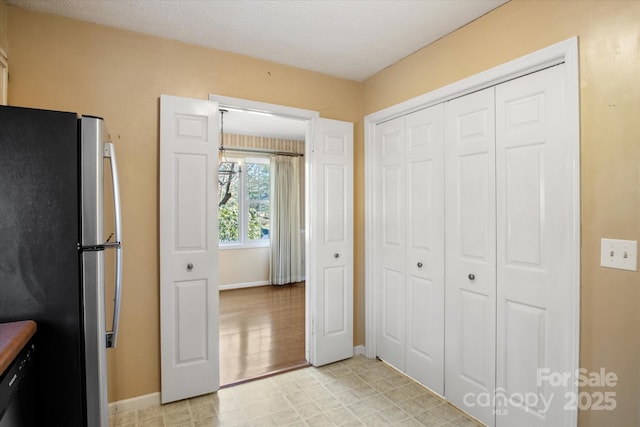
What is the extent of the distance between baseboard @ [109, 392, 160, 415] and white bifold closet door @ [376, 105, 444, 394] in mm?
1821

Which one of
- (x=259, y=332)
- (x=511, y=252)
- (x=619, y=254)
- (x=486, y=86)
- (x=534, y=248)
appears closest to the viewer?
(x=619, y=254)

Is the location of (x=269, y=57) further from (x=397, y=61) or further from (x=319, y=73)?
(x=397, y=61)

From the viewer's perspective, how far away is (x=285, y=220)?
5.84 m

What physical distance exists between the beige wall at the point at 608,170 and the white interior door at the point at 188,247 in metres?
2.17

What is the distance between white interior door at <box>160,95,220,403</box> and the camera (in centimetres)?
228

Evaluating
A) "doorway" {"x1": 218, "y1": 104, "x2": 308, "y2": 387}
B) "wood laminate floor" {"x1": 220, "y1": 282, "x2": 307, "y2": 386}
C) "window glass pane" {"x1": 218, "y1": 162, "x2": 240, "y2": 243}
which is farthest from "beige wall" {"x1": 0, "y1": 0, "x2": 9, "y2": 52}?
"window glass pane" {"x1": 218, "y1": 162, "x2": 240, "y2": 243}

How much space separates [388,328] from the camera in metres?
2.86

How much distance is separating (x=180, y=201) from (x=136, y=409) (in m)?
1.45

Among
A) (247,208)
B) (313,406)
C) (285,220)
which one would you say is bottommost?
(313,406)

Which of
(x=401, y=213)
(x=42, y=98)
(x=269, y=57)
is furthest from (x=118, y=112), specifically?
(x=401, y=213)

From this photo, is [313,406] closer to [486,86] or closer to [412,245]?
[412,245]

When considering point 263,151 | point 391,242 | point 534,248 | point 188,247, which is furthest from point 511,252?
point 263,151

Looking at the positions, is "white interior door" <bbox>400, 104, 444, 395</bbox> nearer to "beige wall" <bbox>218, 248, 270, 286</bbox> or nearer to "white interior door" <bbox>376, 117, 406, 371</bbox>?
"white interior door" <bbox>376, 117, 406, 371</bbox>

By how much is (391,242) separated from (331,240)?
0.53 m
